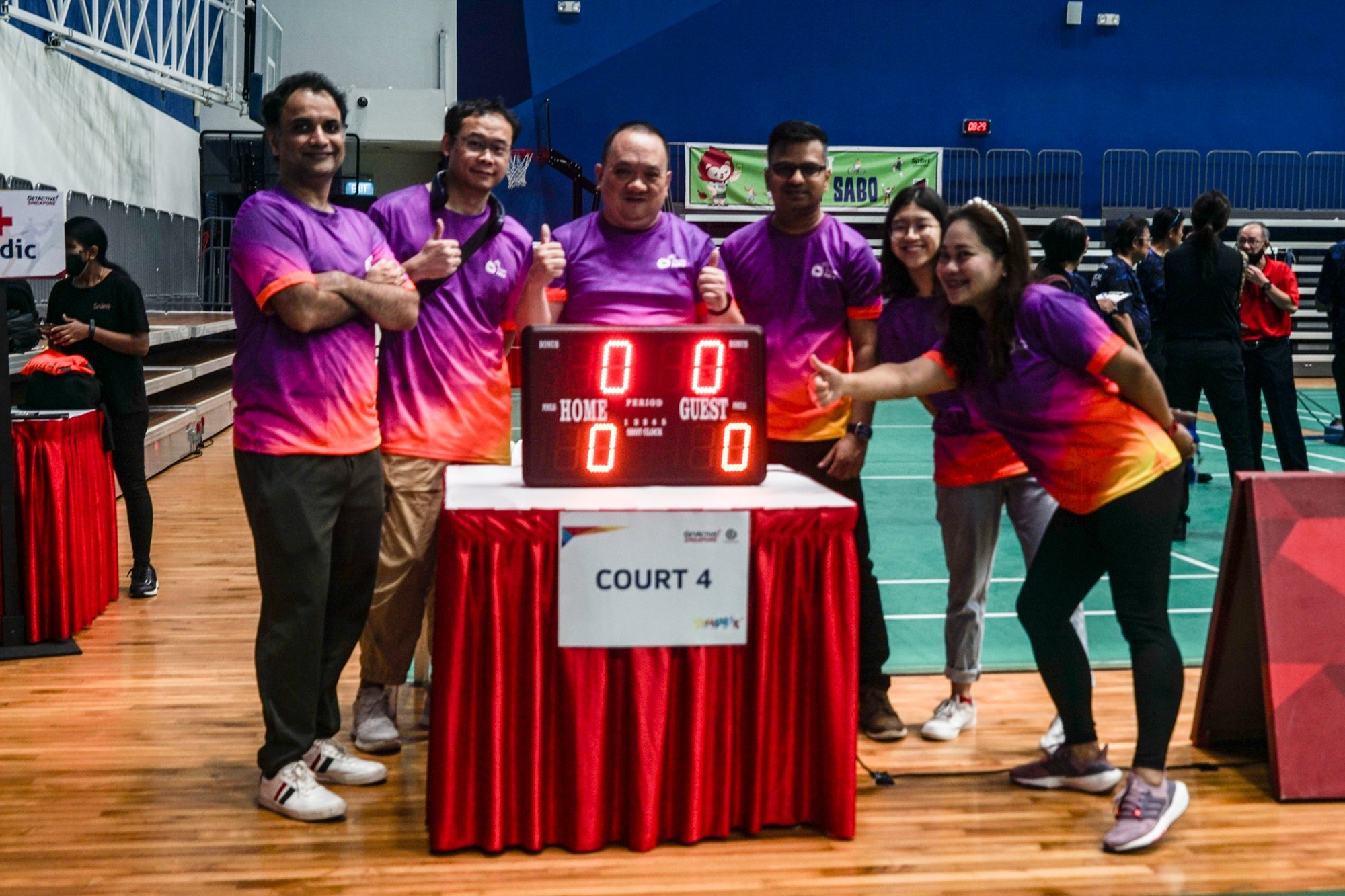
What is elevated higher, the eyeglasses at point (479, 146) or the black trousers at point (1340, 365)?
the eyeglasses at point (479, 146)

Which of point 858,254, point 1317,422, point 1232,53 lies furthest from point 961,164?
point 858,254

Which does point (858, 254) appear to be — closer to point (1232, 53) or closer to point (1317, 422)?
point (1317, 422)

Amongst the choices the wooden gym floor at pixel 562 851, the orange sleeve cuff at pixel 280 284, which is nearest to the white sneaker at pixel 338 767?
the wooden gym floor at pixel 562 851

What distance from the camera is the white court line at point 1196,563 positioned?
654 cm

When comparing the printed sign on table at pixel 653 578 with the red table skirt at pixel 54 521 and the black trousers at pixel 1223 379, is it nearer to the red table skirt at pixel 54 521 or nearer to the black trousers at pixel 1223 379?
the red table skirt at pixel 54 521

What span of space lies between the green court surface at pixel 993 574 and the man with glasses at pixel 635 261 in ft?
5.86

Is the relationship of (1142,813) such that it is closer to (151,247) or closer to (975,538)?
(975,538)

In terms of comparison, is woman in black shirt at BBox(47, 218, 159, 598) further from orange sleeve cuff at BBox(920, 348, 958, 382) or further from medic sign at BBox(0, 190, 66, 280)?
orange sleeve cuff at BBox(920, 348, 958, 382)

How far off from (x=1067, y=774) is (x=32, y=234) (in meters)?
4.24

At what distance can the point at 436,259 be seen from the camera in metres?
3.55

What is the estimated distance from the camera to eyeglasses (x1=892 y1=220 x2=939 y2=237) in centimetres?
387

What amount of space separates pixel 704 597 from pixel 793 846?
0.69m

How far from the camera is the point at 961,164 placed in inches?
719

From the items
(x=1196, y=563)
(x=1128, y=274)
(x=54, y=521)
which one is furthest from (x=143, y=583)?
(x=1196, y=563)
